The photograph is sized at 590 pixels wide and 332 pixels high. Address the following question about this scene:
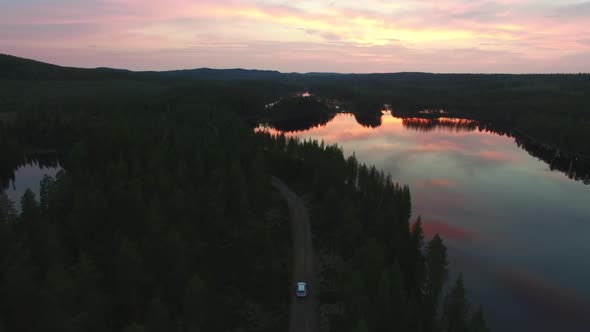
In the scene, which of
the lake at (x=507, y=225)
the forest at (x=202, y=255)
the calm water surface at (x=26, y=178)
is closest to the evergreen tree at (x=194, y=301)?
the forest at (x=202, y=255)

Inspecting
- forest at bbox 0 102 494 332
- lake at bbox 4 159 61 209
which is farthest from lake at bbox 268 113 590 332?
lake at bbox 4 159 61 209

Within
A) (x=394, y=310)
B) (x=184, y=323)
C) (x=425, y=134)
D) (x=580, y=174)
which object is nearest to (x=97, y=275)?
(x=184, y=323)

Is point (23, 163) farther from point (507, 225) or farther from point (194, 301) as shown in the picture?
point (507, 225)

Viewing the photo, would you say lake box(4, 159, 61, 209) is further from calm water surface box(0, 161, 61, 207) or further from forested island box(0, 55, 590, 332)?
forested island box(0, 55, 590, 332)

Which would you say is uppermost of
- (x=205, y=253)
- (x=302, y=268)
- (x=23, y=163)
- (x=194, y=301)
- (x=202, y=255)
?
(x=194, y=301)

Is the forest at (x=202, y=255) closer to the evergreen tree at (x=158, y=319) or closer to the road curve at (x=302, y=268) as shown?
the evergreen tree at (x=158, y=319)

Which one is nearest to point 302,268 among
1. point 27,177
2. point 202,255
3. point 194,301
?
point 202,255
